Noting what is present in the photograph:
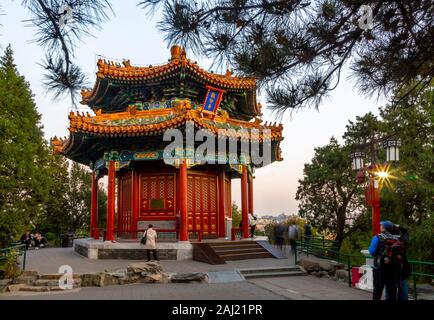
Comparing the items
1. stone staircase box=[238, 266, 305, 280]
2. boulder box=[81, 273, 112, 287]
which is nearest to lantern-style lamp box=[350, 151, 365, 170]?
stone staircase box=[238, 266, 305, 280]

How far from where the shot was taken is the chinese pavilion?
14789mm

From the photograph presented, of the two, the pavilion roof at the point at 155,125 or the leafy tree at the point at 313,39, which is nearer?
the leafy tree at the point at 313,39

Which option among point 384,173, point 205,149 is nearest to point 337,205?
point 205,149

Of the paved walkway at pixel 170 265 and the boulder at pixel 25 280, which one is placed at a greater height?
the boulder at pixel 25 280

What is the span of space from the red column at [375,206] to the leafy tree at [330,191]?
1622 centimetres

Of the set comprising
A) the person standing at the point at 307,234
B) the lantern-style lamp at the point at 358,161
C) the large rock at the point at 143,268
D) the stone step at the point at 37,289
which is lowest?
the stone step at the point at 37,289

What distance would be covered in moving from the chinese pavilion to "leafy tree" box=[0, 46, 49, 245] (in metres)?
7.44

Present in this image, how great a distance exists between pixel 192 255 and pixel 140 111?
5949 mm

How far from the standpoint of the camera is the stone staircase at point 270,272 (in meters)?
11.3

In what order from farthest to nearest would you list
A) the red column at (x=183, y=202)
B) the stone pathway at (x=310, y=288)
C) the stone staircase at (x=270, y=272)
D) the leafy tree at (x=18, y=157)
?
the leafy tree at (x=18, y=157) < the red column at (x=183, y=202) < the stone staircase at (x=270, y=272) < the stone pathway at (x=310, y=288)

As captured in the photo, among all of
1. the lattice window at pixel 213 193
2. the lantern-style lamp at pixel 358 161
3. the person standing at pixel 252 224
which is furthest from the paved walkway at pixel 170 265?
the person standing at pixel 252 224

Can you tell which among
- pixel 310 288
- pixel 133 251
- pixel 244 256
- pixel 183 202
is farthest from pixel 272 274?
pixel 133 251

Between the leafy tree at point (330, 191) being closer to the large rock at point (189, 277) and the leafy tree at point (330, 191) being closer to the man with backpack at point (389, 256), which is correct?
the large rock at point (189, 277)

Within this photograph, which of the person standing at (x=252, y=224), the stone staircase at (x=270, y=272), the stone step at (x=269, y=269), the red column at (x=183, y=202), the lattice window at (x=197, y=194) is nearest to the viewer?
the stone staircase at (x=270, y=272)
